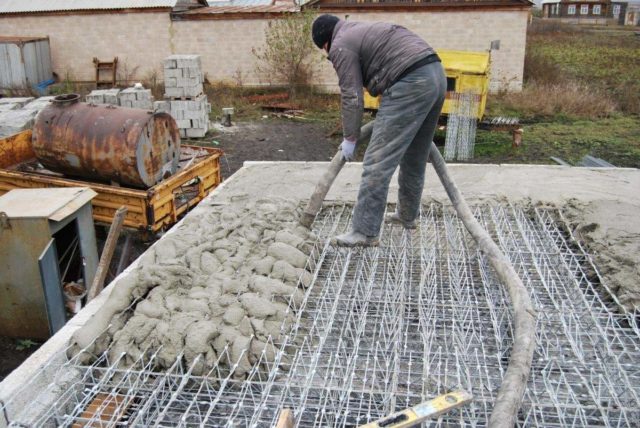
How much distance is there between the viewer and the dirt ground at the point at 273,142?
942 centimetres

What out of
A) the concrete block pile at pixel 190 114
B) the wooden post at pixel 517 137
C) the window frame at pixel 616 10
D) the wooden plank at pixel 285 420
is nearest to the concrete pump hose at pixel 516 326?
the wooden plank at pixel 285 420

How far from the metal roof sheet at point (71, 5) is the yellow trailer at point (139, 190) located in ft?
29.9

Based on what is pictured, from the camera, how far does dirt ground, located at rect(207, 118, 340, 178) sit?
30.9 ft

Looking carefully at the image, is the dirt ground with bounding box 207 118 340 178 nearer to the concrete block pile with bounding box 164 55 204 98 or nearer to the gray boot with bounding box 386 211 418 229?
the concrete block pile with bounding box 164 55 204 98

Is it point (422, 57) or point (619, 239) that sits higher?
point (422, 57)

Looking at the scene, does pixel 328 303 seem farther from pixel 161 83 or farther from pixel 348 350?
pixel 161 83

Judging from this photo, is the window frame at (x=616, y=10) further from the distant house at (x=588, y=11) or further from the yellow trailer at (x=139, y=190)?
the yellow trailer at (x=139, y=190)

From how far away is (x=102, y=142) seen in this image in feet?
17.9

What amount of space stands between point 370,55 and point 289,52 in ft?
35.0

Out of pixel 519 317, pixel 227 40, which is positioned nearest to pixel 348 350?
pixel 519 317

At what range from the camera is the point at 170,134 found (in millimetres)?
6016

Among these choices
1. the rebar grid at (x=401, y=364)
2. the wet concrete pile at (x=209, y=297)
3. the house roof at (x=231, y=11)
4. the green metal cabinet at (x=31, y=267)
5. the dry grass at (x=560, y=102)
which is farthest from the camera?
the house roof at (x=231, y=11)

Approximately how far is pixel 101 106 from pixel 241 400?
4.10 metres

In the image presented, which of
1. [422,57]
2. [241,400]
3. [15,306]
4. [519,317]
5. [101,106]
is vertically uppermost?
[422,57]
